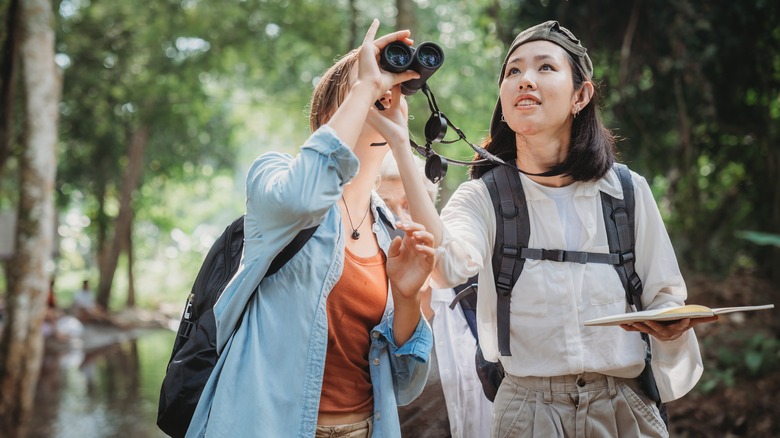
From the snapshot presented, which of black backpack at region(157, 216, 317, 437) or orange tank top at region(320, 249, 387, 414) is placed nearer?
black backpack at region(157, 216, 317, 437)

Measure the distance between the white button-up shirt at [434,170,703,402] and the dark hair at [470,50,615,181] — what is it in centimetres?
5

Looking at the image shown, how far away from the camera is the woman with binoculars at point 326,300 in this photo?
2119 mm

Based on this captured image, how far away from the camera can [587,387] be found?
8.04 ft

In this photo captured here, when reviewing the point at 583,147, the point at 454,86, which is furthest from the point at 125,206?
the point at 583,147

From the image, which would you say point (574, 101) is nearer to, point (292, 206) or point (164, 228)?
point (292, 206)

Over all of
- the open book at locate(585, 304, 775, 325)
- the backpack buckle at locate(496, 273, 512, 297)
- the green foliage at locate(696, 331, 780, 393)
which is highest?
the backpack buckle at locate(496, 273, 512, 297)

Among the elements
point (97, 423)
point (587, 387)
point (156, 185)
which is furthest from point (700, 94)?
point (156, 185)

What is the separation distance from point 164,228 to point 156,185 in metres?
4.37

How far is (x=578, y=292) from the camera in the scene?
8.01 feet

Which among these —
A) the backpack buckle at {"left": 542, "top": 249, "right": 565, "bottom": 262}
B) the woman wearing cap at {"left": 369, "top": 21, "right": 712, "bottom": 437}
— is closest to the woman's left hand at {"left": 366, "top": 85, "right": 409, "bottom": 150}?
the woman wearing cap at {"left": 369, "top": 21, "right": 712, "bottom": 437}

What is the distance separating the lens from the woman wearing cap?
2.43 metres

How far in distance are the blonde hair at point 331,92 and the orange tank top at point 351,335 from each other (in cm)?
47

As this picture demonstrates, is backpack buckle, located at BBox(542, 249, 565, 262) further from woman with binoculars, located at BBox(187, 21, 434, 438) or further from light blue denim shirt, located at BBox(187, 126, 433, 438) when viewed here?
light blue denim shirt, located at BBox(187, 126, 433, 438)

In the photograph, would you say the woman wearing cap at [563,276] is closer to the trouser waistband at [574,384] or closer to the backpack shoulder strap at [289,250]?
the trouser waistband at [574,384]
